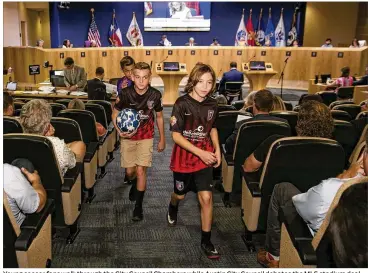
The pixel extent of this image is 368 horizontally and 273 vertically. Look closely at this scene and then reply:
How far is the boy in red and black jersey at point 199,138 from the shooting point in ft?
9.24

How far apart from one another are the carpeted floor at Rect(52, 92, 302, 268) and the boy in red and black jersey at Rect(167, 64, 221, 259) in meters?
0.18

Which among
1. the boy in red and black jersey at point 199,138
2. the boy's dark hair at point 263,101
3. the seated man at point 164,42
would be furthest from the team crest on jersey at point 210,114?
the seated man at point 164,42

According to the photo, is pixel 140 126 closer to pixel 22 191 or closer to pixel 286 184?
pixel 286 184

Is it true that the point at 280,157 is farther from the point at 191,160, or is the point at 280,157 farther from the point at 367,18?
the point at 367,18

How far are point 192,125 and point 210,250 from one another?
2.82 ft

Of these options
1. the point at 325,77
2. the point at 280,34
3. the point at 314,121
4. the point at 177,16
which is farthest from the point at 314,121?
the point at 177,16

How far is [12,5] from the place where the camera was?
45.5ft

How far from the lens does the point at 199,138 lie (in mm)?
2949

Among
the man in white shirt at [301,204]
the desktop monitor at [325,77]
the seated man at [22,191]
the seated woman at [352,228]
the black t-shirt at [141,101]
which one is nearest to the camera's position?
the seated woman at [352,228]

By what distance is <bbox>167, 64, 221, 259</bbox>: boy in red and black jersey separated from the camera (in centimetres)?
282

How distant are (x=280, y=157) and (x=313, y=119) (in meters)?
0.32

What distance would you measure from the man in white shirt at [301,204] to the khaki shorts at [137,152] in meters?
1.25

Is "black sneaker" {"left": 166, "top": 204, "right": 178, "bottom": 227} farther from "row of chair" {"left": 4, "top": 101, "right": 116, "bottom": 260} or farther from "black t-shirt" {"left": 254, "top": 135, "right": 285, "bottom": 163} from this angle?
"black t-shirt" {"left": 254, "top": 135, "right": 285, "bottom": 163}

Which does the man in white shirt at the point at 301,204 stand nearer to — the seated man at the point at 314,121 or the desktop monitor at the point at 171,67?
the seated man at the point at 314,121
